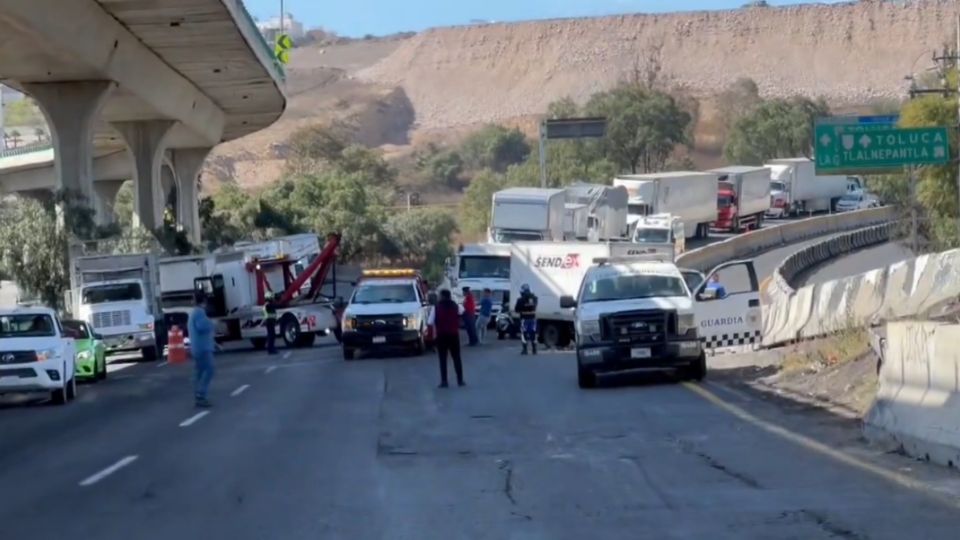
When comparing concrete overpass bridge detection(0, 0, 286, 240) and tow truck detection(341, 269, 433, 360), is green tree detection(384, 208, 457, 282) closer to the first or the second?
concrete overpass bridge detection(0, 0, 286, 240)

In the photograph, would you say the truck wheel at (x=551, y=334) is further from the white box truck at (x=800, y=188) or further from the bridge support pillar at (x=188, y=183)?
the white box truck at (x=800, y=188)

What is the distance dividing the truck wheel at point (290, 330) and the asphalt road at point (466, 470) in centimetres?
2162

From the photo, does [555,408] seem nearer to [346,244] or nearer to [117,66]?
[117,66]

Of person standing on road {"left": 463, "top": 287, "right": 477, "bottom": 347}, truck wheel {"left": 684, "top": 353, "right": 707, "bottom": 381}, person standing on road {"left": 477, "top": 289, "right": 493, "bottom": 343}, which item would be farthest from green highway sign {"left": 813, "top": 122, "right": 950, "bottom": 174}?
truck wheel {"left": 684, "top": 353, "right": 707, "bottom": 381}

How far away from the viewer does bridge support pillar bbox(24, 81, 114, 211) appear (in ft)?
154

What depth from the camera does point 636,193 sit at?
249ft

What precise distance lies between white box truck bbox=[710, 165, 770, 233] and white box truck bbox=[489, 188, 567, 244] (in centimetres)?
2994

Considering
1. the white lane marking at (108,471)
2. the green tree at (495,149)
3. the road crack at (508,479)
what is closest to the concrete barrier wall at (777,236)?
the white lane marking at (108,471)

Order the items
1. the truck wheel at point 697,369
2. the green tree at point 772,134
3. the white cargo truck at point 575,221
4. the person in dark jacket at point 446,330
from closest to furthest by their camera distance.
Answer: the truck wheel at point 697,369 < the person in dark jacket at point 446,330 < the white cargo truck at point 575,221 < the green tree at point 772,134

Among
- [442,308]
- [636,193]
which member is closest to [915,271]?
[442,308]

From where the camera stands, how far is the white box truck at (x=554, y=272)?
141 ft

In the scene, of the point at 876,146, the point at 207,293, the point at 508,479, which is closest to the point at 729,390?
the point at 508,479

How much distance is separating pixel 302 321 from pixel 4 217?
11.2 m

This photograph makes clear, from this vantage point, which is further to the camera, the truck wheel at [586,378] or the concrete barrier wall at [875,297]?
the concrete barrier wall at [875,297]
